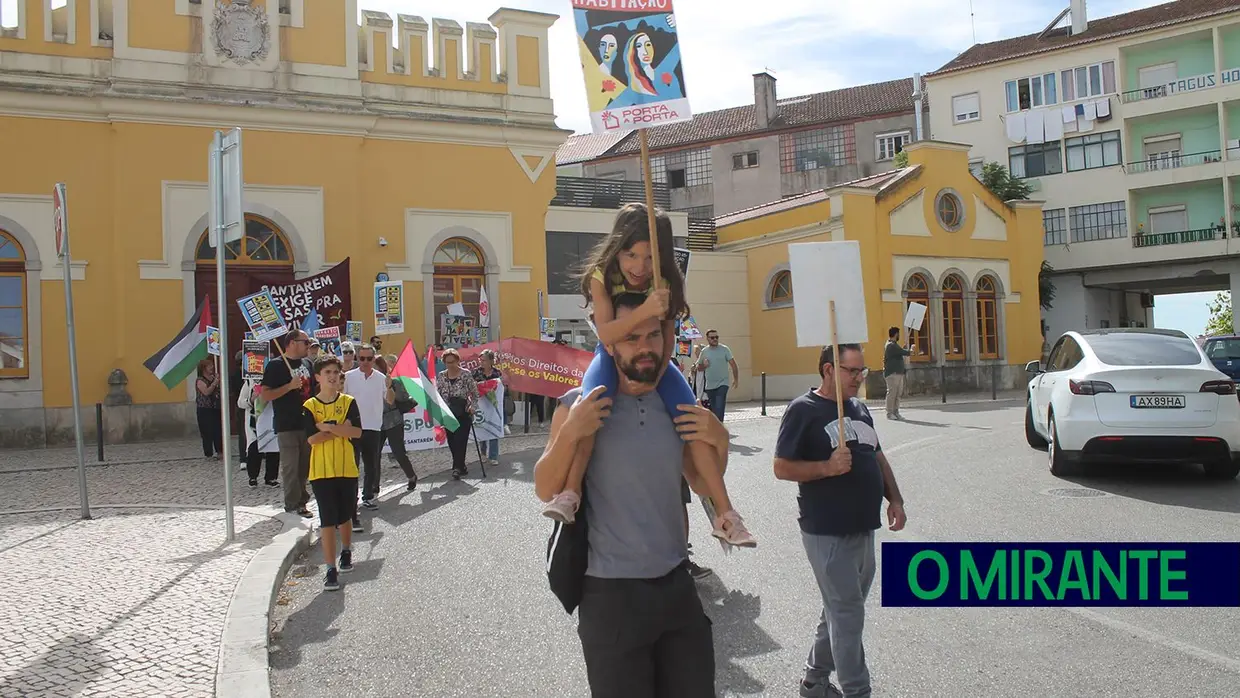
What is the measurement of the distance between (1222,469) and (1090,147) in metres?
35.9

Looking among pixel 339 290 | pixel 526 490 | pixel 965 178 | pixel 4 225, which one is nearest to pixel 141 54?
pixel 4 225

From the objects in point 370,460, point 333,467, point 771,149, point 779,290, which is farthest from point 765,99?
point 333,467

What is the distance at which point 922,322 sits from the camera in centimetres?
3047

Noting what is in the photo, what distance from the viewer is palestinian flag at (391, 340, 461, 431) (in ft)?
41.5

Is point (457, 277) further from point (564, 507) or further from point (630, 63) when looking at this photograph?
point (564, 507)

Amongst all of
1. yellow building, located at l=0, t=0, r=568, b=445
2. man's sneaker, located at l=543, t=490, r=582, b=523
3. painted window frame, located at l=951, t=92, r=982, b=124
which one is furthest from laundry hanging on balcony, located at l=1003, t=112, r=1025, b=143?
man's sneaker, located at l=543, t=490, r=582, b=523

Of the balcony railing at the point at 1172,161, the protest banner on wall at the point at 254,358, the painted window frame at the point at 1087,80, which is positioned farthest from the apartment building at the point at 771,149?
the protest banner on wall at the point at 254,358

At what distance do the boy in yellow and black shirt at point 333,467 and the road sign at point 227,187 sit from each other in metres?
1.96

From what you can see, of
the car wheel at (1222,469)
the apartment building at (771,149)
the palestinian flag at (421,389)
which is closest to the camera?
the car wheel at (1222,469)

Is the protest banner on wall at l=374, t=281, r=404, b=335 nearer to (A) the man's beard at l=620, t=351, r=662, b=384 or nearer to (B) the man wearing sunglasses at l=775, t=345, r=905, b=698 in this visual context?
(B) the man wearing sunglasses at l=775, t=345, r=905, b=698

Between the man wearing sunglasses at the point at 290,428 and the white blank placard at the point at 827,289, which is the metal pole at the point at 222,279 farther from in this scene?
the white blank placard at the point at 827,289

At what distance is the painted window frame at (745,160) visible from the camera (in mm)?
52375

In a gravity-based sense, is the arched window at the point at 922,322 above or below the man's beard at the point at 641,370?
above

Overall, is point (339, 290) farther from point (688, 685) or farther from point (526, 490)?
point (688, 685)
